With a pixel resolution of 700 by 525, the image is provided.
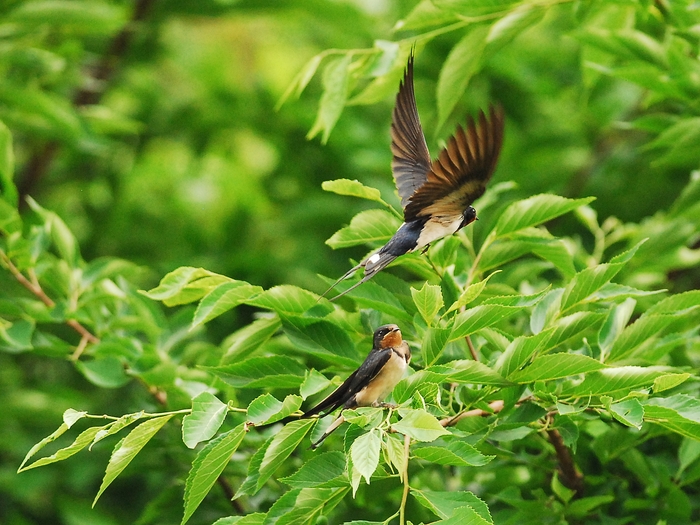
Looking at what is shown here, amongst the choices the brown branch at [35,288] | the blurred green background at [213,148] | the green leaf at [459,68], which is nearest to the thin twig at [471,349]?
the green leaf at [459,68]

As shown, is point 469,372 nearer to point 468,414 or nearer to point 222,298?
point 468,414

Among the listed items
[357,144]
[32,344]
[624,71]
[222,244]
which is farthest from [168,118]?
[624,71]

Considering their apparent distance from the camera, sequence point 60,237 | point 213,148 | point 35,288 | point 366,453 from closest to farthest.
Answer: point 366,453 → point 35,288 → point 60,237 → point 213,148

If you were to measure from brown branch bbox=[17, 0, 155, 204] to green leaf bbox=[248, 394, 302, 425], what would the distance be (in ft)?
9.52

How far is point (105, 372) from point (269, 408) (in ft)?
3.41

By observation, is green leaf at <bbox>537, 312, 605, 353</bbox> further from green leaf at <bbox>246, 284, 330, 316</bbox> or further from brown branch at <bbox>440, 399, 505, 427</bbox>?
green leaf at <bbox>246, 284, 330, 316</bbox>

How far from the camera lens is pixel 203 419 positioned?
153cm

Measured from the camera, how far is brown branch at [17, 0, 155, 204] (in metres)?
4.25

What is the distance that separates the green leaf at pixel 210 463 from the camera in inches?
58.6

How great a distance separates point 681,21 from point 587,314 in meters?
1.22

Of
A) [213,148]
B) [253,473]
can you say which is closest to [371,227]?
[253,473]

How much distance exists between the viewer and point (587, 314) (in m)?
1.74

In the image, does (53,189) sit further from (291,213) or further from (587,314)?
(587,314)

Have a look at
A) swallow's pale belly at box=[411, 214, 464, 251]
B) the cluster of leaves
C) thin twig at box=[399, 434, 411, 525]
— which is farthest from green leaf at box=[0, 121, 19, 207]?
thin twig at box=[399, 434, 411, 525]
